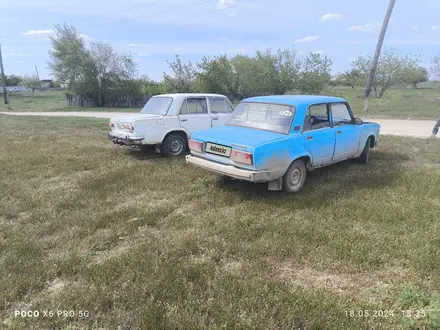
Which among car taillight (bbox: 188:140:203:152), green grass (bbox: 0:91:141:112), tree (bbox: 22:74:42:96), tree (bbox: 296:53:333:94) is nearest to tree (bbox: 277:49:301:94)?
tree (bbox: 296:53:333:94)

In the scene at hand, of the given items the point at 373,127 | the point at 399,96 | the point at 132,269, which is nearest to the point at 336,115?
the point at 373,127

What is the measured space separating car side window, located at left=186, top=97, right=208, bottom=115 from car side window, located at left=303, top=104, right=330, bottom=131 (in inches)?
133

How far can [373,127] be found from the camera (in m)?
7.25

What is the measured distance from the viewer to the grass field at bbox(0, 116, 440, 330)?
2660mm

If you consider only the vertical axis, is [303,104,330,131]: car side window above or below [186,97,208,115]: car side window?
below

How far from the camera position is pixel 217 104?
8.70m

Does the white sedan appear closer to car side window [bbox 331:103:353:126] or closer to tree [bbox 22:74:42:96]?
car side window [bbox 331:103:353:126]

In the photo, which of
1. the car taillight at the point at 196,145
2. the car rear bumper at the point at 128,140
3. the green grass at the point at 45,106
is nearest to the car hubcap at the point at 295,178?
the car taillight at the point at 196,145

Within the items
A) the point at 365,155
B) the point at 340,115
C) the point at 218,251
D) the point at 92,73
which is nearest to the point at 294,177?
the point at 340,115

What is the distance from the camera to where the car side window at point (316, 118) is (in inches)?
218

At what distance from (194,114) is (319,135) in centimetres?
359

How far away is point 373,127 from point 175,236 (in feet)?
17.9

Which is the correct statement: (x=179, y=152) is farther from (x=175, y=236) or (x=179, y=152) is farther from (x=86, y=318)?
(x=86, y=318)

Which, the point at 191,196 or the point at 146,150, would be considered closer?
the point at 191,196
